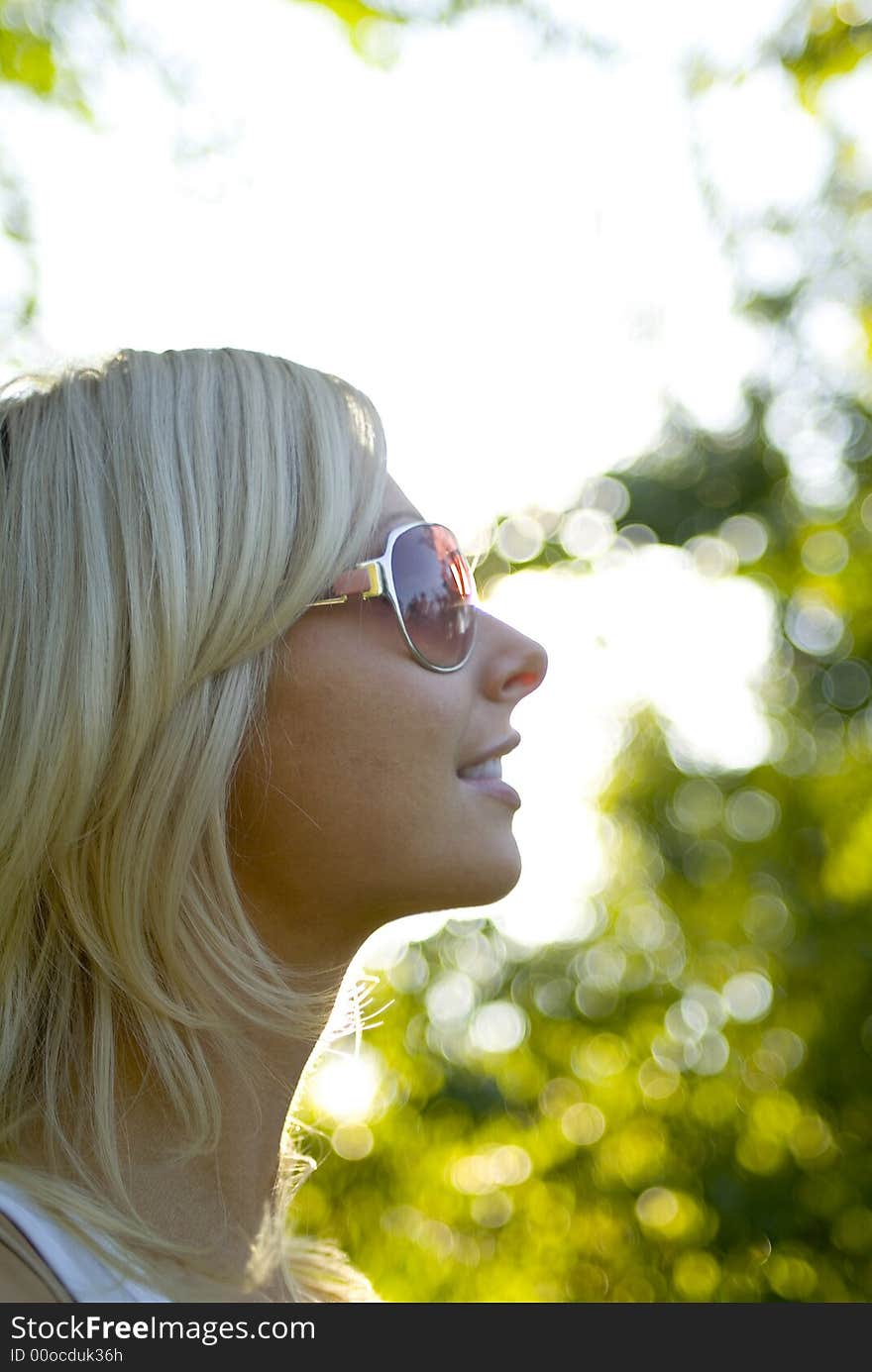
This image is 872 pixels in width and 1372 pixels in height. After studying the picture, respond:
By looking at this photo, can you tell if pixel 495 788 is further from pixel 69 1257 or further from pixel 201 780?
pixel 69 1257

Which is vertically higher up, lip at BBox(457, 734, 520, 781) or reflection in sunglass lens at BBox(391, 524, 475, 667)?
reflection in sunglass lens at BBox(391, 524, 475, 667)

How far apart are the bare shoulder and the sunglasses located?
102cm

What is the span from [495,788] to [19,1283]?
100 centimetres

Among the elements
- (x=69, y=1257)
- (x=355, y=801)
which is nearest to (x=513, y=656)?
(x=355, y=801)

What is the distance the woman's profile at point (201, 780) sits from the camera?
201 cm

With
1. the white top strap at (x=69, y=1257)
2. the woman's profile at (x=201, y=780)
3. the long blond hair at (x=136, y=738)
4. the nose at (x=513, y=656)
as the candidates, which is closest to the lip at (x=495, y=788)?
the woman's profile at (x=201, y=780)

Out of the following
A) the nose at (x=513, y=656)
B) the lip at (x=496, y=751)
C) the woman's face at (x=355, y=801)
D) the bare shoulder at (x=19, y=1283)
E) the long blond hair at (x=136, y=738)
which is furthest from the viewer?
the nose at (x=513, y=656)

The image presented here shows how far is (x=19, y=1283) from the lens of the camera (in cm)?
170

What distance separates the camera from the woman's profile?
2.01 m

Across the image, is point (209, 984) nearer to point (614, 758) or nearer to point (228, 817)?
point (228, 817)

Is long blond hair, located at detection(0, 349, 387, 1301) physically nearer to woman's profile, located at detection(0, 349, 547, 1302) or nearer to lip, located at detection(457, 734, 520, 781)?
woman's profile, located at detection(0, 349, 547, 1302)

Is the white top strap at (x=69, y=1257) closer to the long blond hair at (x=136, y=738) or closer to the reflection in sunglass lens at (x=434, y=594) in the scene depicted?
the long blond hair at (x=136, y=738)

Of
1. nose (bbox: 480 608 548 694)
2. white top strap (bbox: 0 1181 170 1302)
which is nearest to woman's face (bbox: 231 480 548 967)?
nose (bbox: 480 608 548 694)

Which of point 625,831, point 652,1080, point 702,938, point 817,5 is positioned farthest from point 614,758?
point 817,5
